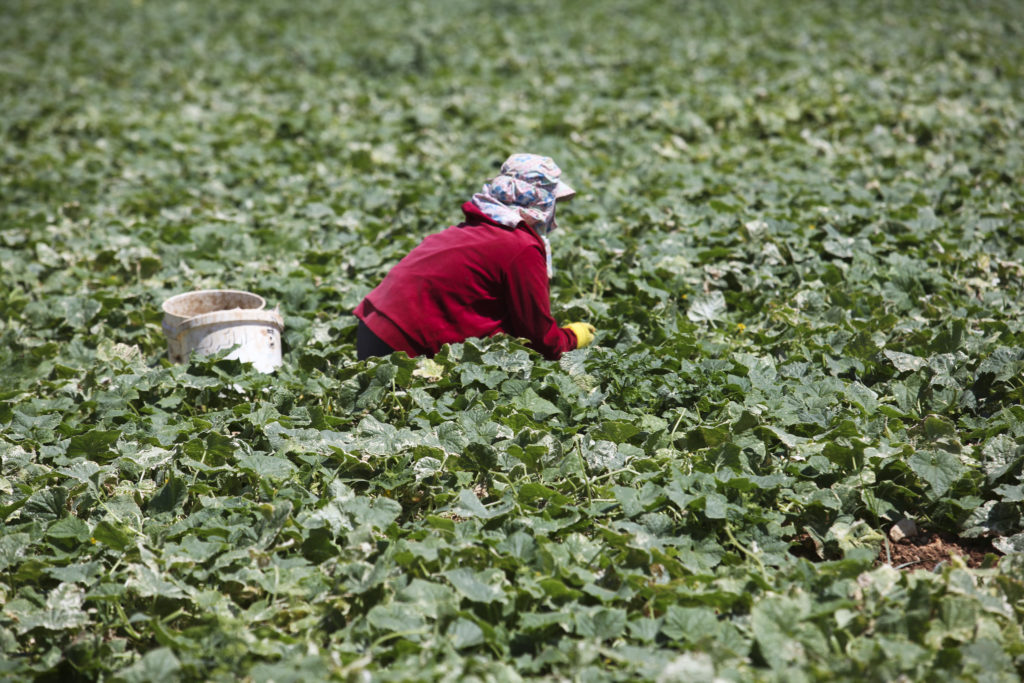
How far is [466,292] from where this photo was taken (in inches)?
160

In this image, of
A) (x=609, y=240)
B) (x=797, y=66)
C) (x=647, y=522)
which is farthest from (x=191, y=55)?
(x=647, y=522)

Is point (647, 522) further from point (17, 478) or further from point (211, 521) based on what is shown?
point (17, 478)

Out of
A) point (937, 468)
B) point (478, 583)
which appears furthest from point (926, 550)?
point (478, 583)

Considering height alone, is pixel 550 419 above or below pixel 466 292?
below

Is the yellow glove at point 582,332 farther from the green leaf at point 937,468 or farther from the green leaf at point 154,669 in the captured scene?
the green leaf at point 154,669

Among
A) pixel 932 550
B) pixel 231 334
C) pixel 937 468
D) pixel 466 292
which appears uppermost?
pixel 466 292

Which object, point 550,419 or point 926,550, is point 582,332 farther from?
point 926,550

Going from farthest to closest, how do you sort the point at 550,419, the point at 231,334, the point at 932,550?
the point at 231,334, the point at 550,419, the point at 932,550

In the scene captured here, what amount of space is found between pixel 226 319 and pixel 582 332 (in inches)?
66.8

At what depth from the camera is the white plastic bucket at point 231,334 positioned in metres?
4.14

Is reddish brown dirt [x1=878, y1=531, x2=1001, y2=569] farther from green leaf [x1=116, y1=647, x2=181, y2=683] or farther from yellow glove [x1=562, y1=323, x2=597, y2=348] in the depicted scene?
green leaf [x1=116, y1=647, x2=181, y2=683]

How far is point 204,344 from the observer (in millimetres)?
4172

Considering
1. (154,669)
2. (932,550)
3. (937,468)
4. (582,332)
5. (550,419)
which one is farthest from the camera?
(582,332)

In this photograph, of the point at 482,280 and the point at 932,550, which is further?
the point at 482,280
